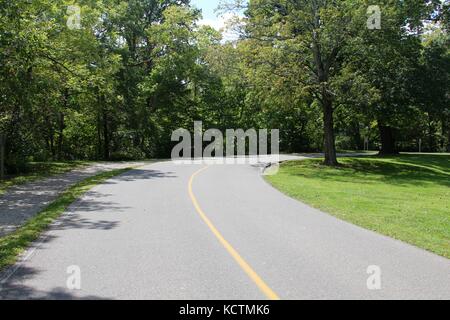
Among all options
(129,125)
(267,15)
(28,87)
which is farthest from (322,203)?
(129,125)

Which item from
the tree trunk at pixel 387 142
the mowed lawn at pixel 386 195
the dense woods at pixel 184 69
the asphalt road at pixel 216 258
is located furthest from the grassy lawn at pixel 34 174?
the tree trunk at pixel 387 142

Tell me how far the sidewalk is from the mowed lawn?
27.1 feet

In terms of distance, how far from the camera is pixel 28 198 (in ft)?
51.0

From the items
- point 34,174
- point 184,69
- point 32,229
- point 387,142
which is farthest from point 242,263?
point 387,142

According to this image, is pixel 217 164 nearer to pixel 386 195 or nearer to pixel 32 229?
pixel 386 195

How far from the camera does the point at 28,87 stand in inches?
699

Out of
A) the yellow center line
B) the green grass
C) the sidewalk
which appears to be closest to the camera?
the yellow center line

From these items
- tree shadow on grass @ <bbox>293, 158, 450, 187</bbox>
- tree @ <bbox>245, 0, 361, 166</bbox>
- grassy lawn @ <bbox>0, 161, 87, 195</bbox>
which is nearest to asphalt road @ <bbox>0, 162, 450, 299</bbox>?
grassy lawn @ <bbox>0, 161, 87, 195</bbox>

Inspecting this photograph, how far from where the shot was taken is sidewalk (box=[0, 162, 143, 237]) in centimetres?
1170

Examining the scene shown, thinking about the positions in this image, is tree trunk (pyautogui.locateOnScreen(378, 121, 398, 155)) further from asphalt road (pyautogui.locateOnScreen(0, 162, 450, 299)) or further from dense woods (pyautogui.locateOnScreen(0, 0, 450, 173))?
asphalt road (pyautogui.locateOnScreen(0, 162, 450, 299))

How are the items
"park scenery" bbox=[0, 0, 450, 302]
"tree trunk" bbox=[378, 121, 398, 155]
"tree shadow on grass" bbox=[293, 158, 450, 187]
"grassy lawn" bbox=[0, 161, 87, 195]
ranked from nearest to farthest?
1. "park scenery" bbox=[0, 0, 450, 302]
2. "grassy lawn" bbox=[0, 161, 87, 195]
3. "tree shadow on grass" bbox=[293, 158, 450, 187]
4. "tree trunk" bbox=[378, 121, 398, 155]

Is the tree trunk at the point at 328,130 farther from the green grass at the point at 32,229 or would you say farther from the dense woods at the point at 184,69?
the green grass at the point at 32,229

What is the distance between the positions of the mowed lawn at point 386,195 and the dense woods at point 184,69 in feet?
12.4
